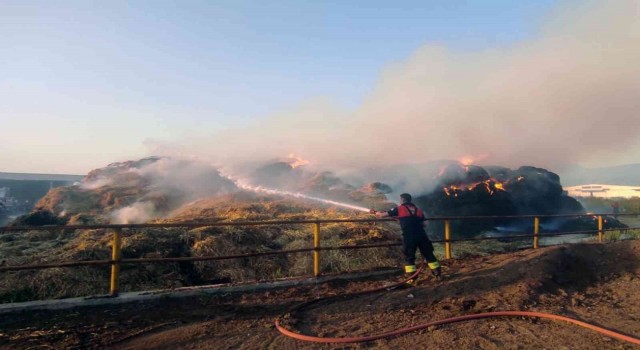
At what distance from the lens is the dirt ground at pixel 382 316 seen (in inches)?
181

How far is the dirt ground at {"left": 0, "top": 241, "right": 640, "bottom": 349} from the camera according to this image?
461 cm

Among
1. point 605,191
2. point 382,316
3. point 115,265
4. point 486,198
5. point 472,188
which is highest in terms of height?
point 472,188

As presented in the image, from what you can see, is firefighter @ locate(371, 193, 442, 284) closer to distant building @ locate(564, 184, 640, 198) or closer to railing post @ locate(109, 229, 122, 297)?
railing post @ locate(109, 229, 122, 297)

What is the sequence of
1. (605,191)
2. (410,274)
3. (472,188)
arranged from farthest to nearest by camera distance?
1. (605,191)
2. (472,188)
3. (410,274)

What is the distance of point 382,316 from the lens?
5.45 meters

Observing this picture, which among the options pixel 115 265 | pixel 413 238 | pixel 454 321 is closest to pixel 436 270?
pixel 413 238

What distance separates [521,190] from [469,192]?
4.12 m

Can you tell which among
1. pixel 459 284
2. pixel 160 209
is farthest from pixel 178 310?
pixel 160 209

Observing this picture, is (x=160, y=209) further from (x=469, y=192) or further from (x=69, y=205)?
(x=469, y=192)

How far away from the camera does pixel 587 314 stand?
5.57 meters

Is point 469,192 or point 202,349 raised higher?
point 469,192

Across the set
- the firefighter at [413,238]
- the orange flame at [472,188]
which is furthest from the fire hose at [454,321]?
the orange flame at [472,188]

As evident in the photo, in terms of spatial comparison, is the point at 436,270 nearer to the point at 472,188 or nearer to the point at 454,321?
the point at 454,321

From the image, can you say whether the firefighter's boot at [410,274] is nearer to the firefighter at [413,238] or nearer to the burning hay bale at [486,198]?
the firefighter at [413,238]
